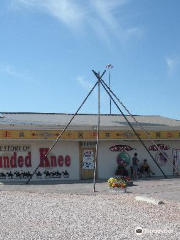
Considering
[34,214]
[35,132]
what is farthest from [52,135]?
[34,214]

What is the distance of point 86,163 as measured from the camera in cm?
2402

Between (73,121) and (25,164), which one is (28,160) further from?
(73,121)

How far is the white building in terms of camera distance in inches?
896

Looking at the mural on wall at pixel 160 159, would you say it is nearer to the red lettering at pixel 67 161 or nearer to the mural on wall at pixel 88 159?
the mural on wall at pixel 88 159

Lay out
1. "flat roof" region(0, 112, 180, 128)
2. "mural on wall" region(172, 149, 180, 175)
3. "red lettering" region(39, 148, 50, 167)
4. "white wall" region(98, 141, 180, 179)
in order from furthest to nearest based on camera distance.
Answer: "mural on wall" region(172, 149, 180, 175) < "flat roof" region(0, 112, 180, 128) < "white wall" region(98, 141, 180, 179) < "red lettering" region(39, 148, 50, 167)

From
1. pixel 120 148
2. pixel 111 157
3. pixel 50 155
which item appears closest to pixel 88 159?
pixel 111 157

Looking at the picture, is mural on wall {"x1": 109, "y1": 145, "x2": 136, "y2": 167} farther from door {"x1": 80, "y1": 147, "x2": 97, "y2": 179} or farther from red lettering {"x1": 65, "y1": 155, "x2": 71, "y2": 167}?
red lettering {"x1": 65, "y1": 155, "x2": 71, "y2": 167}

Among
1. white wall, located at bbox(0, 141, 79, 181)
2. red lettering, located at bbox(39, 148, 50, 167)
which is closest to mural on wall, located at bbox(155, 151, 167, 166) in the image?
white wall, located at bbox(0, 141, 79, 181)

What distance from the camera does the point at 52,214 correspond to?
1162cm

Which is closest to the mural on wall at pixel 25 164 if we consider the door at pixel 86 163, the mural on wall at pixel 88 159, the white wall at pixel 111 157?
the door at pixel 86 163

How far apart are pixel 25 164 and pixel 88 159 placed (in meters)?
3.69

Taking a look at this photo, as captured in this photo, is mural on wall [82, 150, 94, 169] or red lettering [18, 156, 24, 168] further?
mural on wall [82, 150, 94, 169]

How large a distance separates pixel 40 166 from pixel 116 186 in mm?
7317

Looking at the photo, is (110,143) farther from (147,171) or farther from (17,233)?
(17,233)
